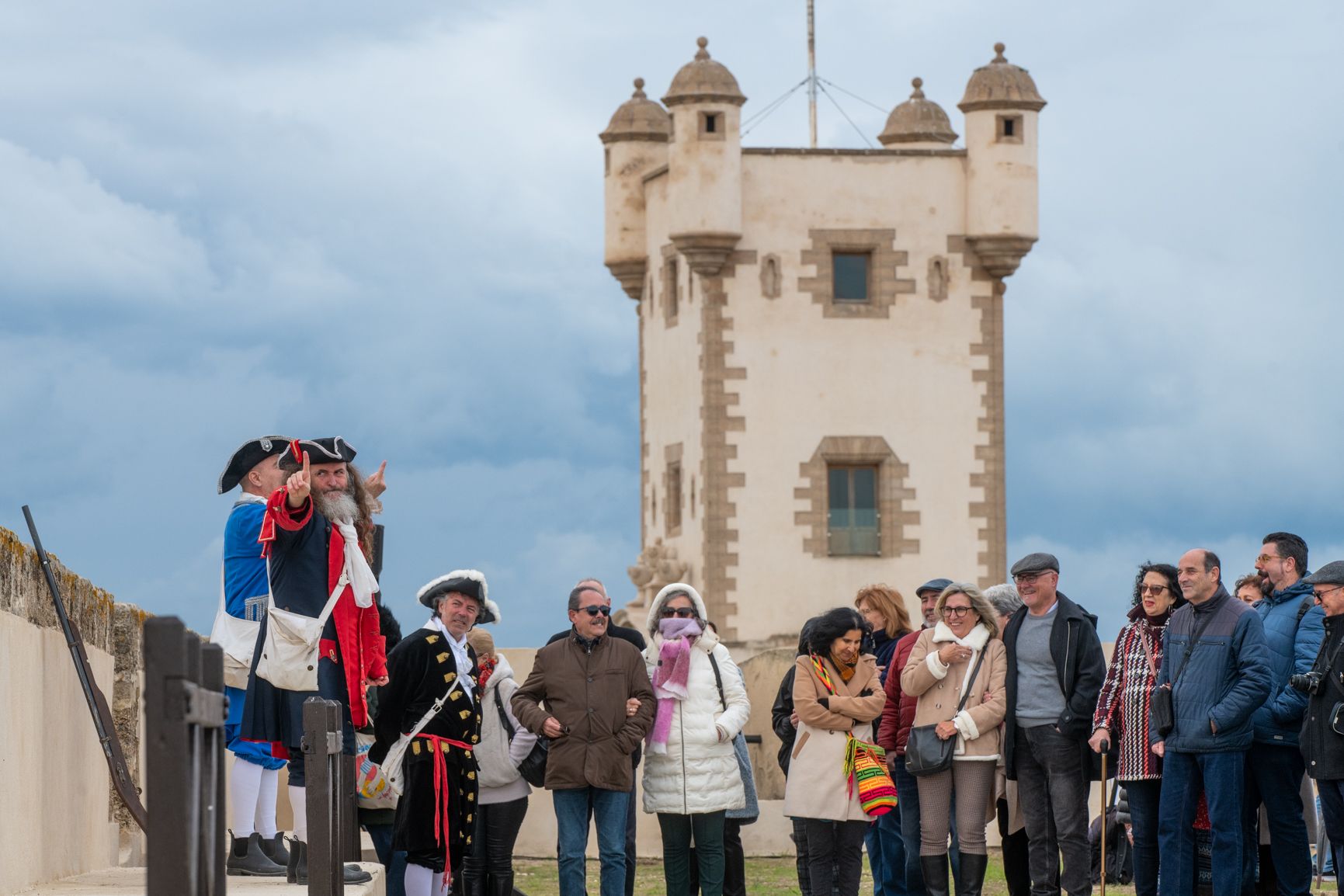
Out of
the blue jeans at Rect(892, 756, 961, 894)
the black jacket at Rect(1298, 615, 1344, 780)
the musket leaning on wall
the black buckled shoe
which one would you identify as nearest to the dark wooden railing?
the black buckled shoe

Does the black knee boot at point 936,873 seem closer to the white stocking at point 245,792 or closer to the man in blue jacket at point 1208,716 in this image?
the man in blue jacket at point 1208,716

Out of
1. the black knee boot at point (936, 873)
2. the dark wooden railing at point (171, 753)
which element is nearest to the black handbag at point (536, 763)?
the black knee boot at point (936, 873)

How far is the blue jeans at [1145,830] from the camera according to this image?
11.1m

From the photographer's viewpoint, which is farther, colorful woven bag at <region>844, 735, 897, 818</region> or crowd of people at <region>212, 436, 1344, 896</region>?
colorful woven bag at <region>844, 735, 897, 818</region>

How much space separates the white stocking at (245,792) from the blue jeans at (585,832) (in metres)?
2.70

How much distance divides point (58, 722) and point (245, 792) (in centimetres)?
145

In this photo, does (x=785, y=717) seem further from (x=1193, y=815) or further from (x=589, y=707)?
(x=1193, y=815)

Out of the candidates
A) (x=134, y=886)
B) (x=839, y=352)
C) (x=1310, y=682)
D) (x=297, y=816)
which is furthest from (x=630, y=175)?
(x=134, y=886)

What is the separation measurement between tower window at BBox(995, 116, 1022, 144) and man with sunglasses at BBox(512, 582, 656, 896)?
92.0 feet

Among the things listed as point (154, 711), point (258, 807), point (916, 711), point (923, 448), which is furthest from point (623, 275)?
point (154, 711)

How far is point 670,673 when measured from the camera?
11.4 m

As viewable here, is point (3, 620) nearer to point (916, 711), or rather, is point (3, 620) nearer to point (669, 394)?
point (916, 711)

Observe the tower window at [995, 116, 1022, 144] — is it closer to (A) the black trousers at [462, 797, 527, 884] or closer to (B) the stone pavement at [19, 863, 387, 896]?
(A) the black trousers at [462, 797, 527, 884]

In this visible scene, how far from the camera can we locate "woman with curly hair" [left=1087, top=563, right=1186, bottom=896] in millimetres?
11000
